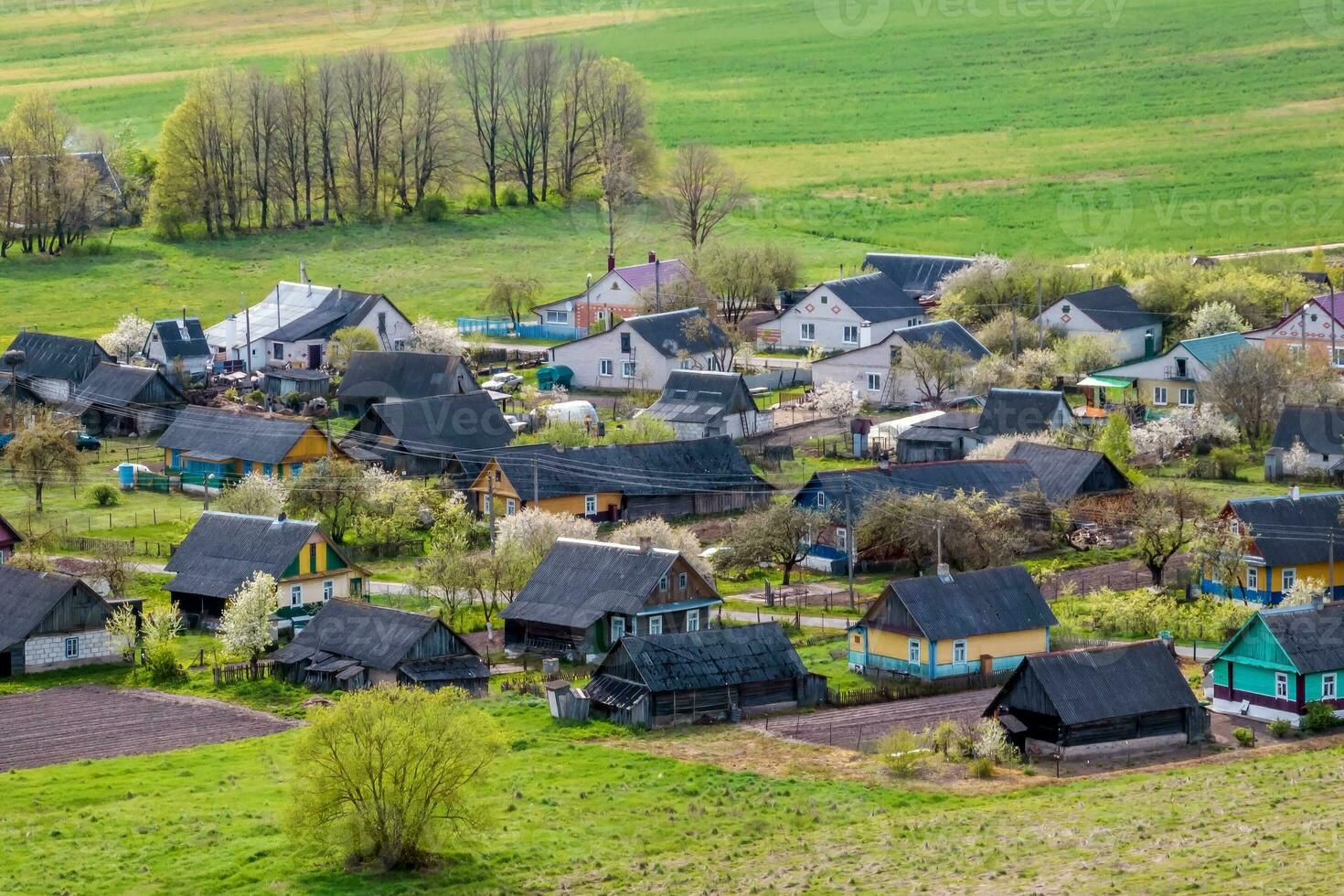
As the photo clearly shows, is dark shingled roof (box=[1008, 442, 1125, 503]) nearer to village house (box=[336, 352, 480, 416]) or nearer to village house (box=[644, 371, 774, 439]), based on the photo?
village house (box=[644, 371, 774, 439])

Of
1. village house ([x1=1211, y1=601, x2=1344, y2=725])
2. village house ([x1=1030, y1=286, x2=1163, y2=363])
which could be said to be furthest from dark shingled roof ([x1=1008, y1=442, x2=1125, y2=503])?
village house ([x1=1030, y1=286, x2=1163, y2=363])

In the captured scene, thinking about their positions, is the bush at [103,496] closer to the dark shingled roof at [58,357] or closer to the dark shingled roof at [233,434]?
the dark shingled roof at [233,434]

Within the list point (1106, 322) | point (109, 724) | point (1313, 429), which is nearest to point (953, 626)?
point (109, 724)

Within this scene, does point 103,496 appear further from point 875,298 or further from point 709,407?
point 875,298

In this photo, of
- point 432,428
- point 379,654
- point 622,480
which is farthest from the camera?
point 432,428

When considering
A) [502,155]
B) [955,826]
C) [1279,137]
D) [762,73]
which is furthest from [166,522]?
[762,73]

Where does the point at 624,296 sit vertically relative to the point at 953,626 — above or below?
above
